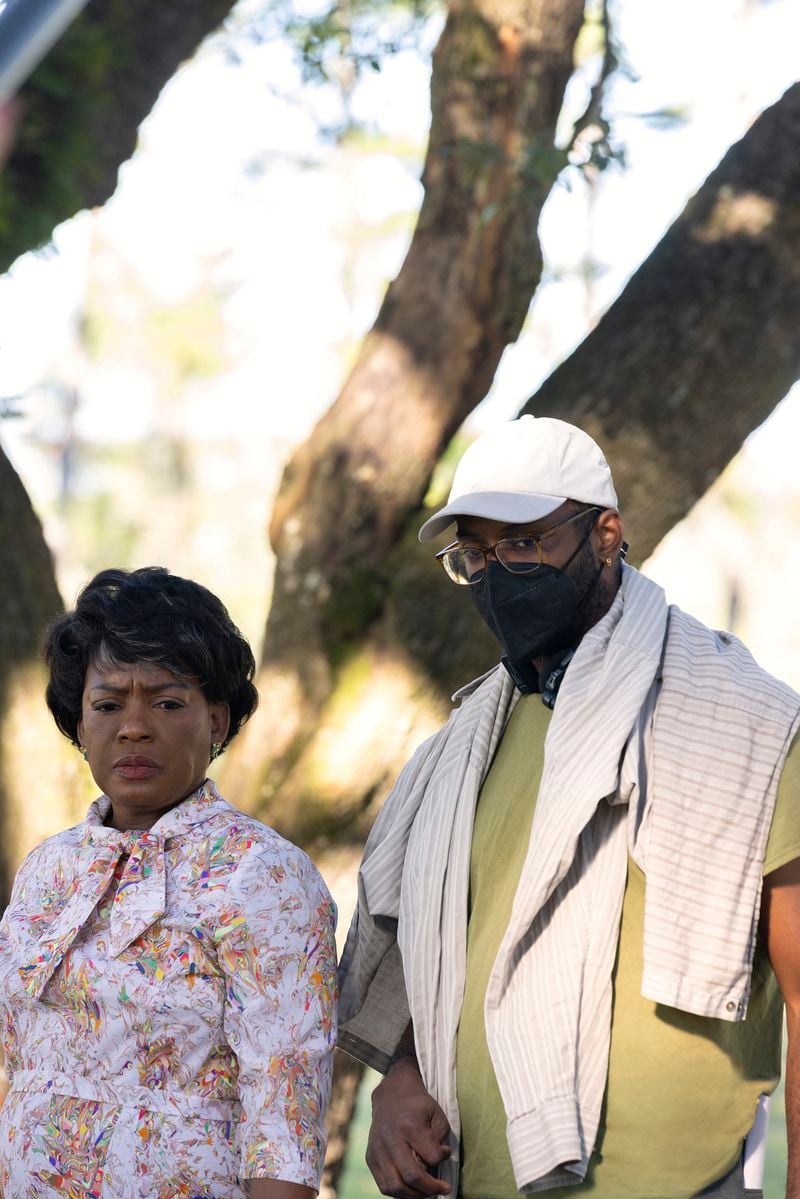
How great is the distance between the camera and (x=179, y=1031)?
255 cm

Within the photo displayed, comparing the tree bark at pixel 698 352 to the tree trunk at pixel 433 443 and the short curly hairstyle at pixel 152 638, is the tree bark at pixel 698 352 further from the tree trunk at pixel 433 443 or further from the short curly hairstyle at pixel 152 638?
the short curly hairstyle at pixel 152 638

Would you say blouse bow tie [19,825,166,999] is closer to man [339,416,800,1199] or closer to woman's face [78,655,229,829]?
woman's face [78,655,229,829]

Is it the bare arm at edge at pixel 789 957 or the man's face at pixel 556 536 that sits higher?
the man's face at pixel 556 536

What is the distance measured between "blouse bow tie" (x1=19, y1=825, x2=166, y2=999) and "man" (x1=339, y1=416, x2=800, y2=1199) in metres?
0.48

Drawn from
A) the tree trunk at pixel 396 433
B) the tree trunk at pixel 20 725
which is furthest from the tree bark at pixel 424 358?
the tree trunk at pixel 20 725

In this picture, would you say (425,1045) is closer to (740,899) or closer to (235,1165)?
(235,1165)

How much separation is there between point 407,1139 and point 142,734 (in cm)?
85

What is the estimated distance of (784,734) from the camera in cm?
259

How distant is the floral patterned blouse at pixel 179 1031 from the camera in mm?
2521

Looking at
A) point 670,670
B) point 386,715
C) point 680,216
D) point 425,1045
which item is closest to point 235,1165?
point 425,1045

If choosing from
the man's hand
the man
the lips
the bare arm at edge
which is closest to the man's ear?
the man

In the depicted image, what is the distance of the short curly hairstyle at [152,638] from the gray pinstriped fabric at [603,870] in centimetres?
48

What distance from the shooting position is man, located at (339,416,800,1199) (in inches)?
99.7

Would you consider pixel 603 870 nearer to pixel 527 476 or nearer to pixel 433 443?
pixel 527 476
